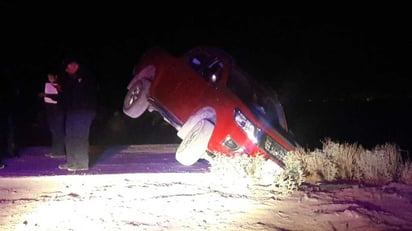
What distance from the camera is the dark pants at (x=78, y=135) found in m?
8.85

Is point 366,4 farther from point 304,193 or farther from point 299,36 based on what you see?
point 304,193

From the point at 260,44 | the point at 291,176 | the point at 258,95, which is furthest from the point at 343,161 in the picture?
the point at 260,44

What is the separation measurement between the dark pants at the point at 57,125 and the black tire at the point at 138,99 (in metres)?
1.39

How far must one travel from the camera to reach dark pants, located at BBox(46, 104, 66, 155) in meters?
9.96

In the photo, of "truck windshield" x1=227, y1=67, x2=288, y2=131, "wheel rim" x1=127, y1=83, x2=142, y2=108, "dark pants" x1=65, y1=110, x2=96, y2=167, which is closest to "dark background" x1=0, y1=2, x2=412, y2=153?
"wheel rim" x1=127, y1=83, x2=142, y2=108

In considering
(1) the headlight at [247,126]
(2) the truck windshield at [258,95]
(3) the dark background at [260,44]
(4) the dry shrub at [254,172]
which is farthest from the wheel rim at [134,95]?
(3) the dark background at [260,44]

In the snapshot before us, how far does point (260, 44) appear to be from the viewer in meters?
35.0

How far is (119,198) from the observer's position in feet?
24.0

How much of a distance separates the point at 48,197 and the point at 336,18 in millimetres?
31316

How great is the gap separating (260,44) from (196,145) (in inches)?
1065

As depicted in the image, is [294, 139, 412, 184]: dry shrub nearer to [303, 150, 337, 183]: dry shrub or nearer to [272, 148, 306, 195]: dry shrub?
[303, 150, 337, 183]: dry shrub

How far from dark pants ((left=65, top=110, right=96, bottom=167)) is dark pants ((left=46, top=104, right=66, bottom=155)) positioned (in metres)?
1.09

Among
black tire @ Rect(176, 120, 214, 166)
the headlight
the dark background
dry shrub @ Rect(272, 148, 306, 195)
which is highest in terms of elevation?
the dark background

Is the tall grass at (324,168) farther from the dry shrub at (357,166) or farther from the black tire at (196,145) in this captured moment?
the black tire at (196,145)
